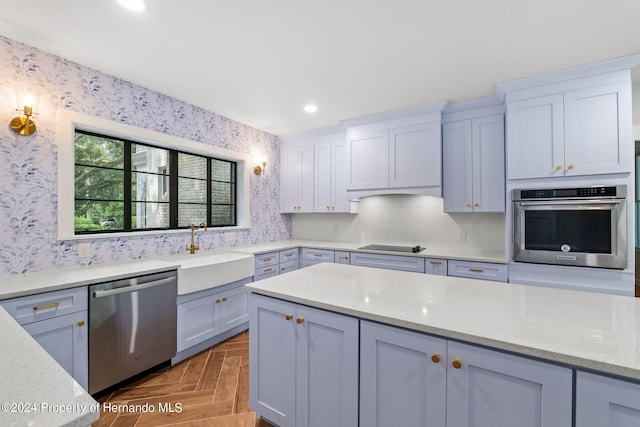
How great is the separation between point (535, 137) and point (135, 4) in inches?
126

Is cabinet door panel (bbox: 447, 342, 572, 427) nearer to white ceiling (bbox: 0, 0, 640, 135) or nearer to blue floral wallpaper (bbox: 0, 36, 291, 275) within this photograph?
white ceiling (bbox: 0, 0, 640, 135)

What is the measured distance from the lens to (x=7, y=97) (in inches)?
77.7

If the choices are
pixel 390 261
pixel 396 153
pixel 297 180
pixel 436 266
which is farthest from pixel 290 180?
pixel 436 266

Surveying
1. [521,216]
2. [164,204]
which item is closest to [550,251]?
[521,216]

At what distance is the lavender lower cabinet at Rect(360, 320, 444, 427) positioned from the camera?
1127mm

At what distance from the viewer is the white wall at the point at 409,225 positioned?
332cm

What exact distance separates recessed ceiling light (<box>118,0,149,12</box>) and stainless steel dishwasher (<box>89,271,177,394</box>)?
1804 millimetres

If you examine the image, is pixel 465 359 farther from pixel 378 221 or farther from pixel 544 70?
pixel 378 221

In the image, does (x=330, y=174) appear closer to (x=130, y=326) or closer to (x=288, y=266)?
(x=288, y=266)

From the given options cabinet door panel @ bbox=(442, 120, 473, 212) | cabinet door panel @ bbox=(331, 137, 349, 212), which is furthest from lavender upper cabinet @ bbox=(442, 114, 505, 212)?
cabinet door panel @ bbox=(331, 137, 349, 212)

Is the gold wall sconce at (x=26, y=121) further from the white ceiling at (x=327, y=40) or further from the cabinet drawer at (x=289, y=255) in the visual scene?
the cabinet drawer at (x=289, y=255)

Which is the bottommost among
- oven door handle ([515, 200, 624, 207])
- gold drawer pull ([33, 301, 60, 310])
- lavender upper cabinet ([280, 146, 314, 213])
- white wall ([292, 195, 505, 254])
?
gold drawer pull ([33, 301, 60, 310])

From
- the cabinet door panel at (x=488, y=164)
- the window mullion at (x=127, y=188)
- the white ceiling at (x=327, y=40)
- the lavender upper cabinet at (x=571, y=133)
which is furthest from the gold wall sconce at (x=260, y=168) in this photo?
the lavender upper cabinet at (x=571, y=133)

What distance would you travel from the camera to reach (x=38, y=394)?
0.66m
